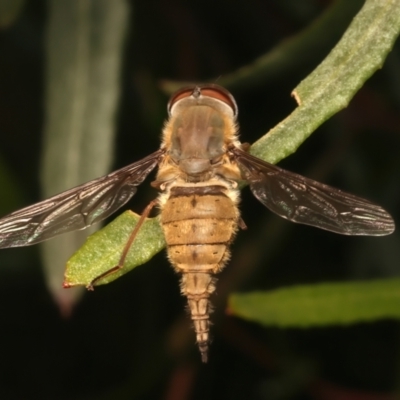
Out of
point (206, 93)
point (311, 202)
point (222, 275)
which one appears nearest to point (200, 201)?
point (311, 202)

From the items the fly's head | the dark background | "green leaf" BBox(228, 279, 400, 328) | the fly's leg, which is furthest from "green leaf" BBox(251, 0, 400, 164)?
the dark background

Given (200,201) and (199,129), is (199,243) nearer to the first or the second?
(200,201)

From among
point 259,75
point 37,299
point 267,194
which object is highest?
point 259,75

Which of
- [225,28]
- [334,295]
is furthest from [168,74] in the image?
[334,295]

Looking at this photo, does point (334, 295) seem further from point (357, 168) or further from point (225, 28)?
point (225, 28)

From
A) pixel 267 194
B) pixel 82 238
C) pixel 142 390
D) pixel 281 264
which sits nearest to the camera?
pixel 267 194
